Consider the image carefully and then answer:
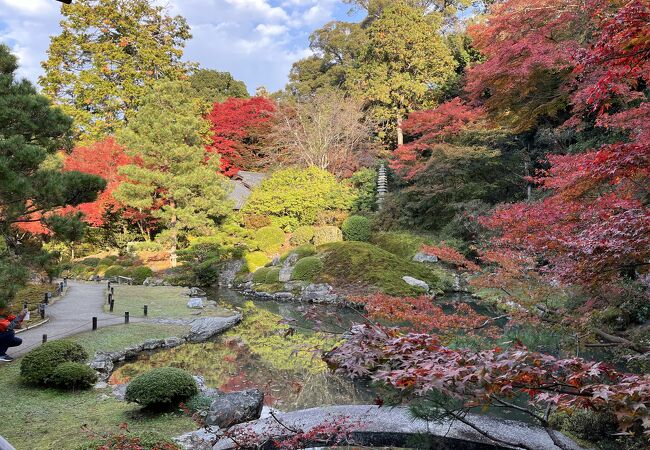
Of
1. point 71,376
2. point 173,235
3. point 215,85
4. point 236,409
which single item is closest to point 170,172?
point 173,235

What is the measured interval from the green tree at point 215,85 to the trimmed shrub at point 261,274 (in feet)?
60.2

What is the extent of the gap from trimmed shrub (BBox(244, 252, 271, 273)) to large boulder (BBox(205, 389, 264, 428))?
11993mm

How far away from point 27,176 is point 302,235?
1244 centimetres

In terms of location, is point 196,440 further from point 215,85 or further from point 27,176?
point 215,85

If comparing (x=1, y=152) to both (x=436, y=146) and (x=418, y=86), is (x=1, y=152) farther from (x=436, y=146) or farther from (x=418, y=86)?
(x=418, y=86)

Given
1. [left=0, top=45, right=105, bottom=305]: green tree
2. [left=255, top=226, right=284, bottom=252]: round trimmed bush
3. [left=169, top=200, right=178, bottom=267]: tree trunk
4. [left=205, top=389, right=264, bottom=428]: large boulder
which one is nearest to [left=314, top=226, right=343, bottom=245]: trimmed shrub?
[left=255, top=226, right=284, bottom=252]: round trimmed bush

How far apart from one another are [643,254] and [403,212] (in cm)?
1466

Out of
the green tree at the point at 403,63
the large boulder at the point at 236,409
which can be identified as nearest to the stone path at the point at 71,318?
the large boulder at the point at 236,409

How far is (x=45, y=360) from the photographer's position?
241 inches

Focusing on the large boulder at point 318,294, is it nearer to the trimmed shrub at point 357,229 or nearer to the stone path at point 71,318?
the trimmed shrub at point 357,229

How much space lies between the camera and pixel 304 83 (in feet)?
97.7

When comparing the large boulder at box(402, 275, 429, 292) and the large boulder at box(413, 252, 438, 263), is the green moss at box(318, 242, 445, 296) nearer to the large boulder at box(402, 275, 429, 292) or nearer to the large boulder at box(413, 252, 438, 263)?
the large boulder at box(402, 275, 429, 292)

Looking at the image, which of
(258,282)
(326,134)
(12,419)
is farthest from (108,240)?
Answer: (12,419)

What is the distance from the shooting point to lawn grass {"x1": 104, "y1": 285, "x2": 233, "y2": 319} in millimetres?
11273
